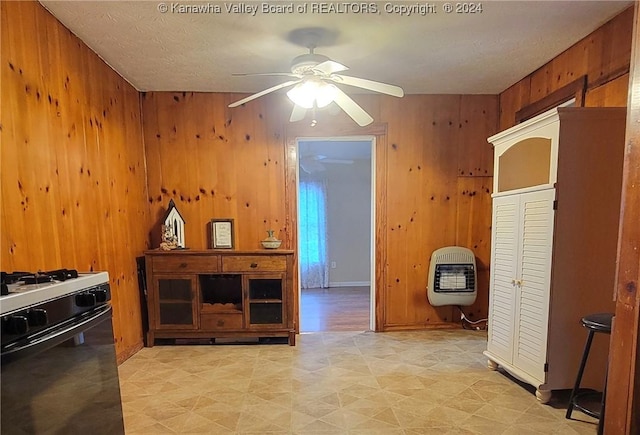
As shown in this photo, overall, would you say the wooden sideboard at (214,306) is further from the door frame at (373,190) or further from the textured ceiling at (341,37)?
the textured ceiling at (341,37)

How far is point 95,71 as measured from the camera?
8.47 ft

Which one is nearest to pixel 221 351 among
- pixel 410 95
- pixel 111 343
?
pixel 111 343

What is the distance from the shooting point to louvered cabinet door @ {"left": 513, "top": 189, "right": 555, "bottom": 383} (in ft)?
6.97

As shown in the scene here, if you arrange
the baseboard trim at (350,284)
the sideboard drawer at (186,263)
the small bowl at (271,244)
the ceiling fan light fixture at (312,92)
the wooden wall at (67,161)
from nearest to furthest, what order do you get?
the wooden wall at (67,161)
the ceiling fan light fixture at (312,92)
the sideboard drawer at (186,263)
the small bowl at (271,244)
the baseboard trim at (350,284)

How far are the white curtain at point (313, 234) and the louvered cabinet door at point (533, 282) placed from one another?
3747 millimetres

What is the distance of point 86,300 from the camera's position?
1255mm

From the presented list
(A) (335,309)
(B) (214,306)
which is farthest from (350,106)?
(A) (335,309)

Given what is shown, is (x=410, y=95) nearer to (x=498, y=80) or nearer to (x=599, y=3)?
(x=498, y=80)

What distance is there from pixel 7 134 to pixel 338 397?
7.99ft

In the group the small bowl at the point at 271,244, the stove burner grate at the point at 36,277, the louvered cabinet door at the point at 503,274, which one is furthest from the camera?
the small bowl at the point at 271,244

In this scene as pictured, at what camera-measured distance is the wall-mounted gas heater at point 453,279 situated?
135 inches

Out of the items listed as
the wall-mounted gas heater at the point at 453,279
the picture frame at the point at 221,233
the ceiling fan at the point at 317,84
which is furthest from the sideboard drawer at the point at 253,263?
the wall-mounted gas heater at the point at 453,279

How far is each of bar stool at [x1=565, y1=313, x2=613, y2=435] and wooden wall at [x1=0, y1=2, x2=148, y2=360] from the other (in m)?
3.09

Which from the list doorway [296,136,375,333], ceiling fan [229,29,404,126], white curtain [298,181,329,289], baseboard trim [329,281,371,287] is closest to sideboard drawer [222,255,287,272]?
ceiling fan [229,29,404,126]
